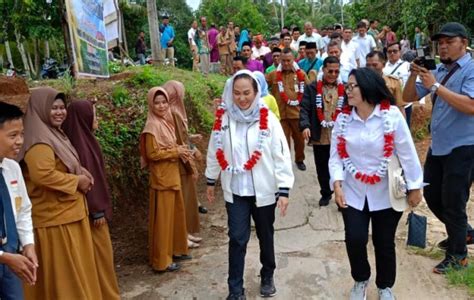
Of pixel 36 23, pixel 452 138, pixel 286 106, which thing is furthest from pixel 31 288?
pixel 36 23

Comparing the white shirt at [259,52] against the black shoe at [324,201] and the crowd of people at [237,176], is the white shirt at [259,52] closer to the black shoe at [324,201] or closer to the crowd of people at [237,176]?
the black shoe at [324,201]

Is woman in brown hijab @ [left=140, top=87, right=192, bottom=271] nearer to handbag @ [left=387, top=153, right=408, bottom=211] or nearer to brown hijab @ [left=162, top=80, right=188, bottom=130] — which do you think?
brown hijab @ [left=162, top=80, right=188, bottom=130]

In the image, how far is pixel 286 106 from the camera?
716 centimetres

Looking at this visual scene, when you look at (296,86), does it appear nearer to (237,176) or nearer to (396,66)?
(396,66)

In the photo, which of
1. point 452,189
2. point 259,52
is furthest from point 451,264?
point 259,52

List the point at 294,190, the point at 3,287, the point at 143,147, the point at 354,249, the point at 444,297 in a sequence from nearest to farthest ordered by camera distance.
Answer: the point at 3,287 → the point at 354,249 → the point at 444,297 → the point at 143,147 → the point at 294,190

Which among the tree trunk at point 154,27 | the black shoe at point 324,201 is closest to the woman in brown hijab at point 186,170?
the black shoe at point 324,201

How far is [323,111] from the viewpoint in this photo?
19.6 ft

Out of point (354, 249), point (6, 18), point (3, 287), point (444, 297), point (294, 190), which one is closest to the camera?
point (3, 287)

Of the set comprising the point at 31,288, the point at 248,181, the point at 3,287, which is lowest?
the point at 31,288

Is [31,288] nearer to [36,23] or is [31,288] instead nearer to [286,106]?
[286,106]

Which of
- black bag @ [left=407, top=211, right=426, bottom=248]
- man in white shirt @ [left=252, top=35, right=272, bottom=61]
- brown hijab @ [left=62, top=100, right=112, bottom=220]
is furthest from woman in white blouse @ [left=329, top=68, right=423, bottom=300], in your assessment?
man in white shirt @ [left=252, top=35, right=272, bottom=61]

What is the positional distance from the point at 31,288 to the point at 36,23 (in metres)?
5.18

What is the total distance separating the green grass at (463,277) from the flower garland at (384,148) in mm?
1382
